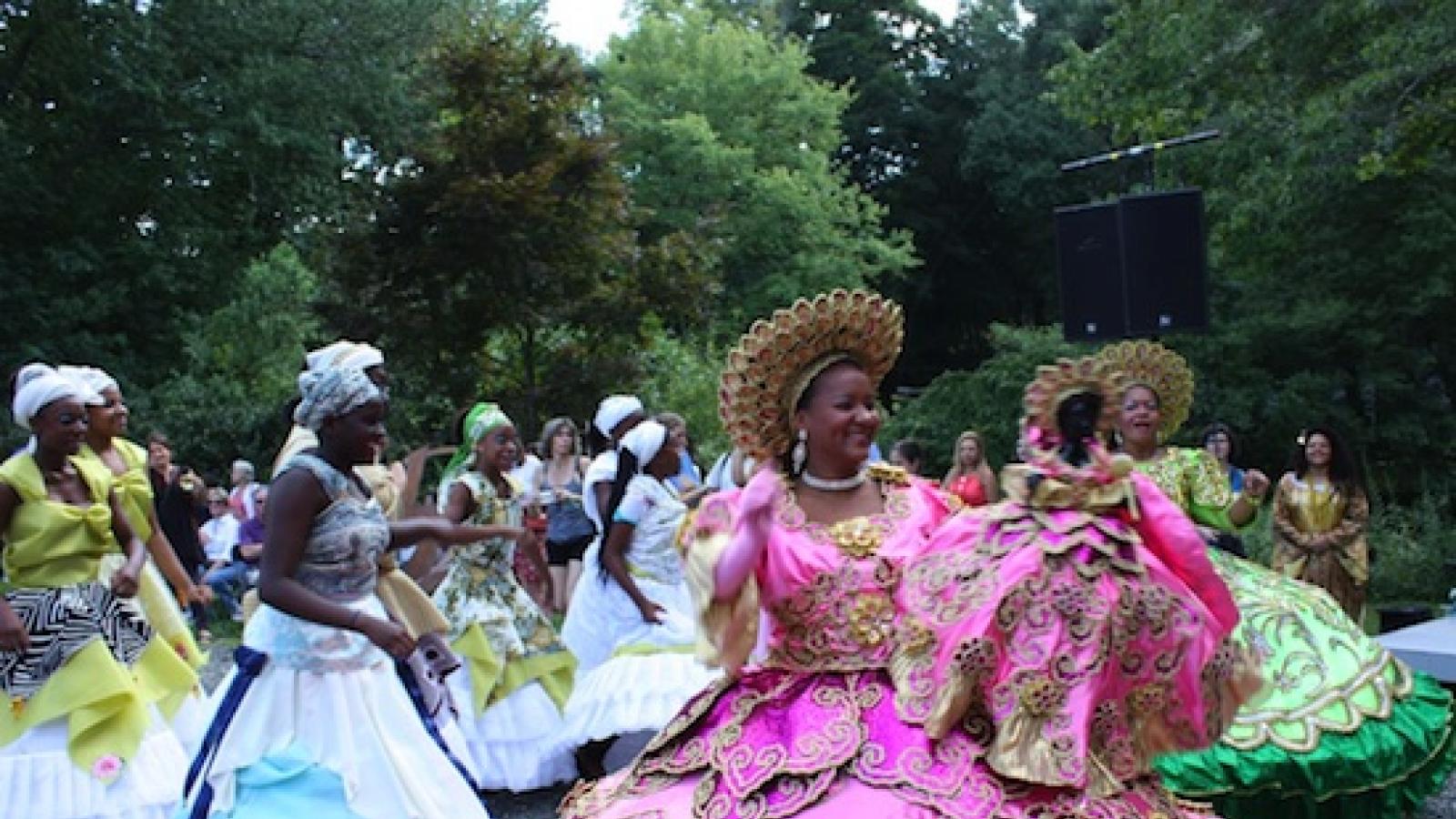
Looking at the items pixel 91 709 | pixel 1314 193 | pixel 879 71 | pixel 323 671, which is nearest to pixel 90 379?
pixel 91 709

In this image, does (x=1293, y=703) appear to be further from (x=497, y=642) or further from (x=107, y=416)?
(x=107, y=416)

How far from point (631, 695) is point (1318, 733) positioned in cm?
336

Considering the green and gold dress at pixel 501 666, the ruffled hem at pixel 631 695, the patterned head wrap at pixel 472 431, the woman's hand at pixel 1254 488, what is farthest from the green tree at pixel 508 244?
the woman's hand at pixel 1254 488

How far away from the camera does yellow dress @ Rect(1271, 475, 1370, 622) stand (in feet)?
37.4

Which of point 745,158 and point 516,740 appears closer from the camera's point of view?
point 516,740

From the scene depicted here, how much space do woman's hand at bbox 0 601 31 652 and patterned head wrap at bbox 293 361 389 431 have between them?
2.19 m

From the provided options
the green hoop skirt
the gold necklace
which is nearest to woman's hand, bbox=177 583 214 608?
the gold necklace

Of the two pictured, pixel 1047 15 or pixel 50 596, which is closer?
pixel 50 596

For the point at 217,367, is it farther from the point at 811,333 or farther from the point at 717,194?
the point at 811,333

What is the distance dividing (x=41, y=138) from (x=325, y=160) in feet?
14.5

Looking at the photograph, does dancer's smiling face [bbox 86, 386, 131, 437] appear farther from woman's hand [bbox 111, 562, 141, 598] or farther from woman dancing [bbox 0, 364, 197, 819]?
woman's hand [bbox 111, 562, 141, 598]

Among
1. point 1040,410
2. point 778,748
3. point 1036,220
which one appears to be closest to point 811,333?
point 1040,410

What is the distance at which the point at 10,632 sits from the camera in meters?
6.68

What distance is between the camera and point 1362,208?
21750 millimetres
